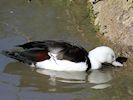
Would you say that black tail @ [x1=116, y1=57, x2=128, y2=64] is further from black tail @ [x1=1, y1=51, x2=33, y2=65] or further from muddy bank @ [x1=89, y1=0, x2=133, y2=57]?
black tail @ [x1=1, y1=51, x2=33, y2=65]

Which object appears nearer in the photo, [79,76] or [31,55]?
[79,76]

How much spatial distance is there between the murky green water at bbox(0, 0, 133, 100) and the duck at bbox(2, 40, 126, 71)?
0.11m

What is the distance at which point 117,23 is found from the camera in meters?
8.84

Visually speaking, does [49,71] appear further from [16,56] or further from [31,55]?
[16,56]

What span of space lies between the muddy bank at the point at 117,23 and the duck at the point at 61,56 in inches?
22.7

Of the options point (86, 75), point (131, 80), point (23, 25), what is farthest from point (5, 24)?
point (131, 80)

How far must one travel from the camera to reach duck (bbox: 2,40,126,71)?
761cm

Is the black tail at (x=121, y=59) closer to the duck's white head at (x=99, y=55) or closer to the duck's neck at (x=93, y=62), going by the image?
the duck's white head at (x=99, y=55)

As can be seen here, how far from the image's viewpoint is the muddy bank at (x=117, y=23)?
332 inches

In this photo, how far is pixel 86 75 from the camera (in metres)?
7.68

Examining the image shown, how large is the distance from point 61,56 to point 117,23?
170 centimetres

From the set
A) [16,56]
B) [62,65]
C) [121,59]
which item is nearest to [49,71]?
[62,65]

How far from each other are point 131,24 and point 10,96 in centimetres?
284

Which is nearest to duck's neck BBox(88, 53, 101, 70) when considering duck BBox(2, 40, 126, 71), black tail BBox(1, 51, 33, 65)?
duck BBox(2, 40, 126, 71)
